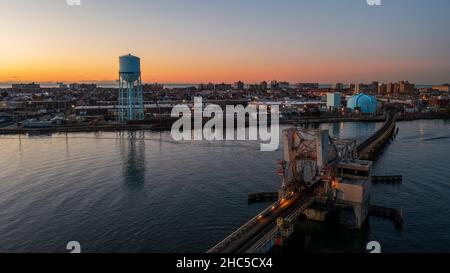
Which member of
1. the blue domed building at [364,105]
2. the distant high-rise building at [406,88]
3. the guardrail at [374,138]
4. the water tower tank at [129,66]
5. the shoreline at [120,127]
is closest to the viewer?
the guardrail at [374,138]

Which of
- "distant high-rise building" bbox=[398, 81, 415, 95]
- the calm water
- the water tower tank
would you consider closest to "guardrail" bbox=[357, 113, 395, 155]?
the calm water

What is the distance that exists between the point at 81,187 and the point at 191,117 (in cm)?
3571

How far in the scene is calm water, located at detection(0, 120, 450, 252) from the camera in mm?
13648

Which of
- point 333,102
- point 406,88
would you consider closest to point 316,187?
point 333,102

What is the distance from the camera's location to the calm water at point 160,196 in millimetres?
13648

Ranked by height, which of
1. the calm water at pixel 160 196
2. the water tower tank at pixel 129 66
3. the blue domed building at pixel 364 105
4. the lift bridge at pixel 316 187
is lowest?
the calm water at pixel 160 196

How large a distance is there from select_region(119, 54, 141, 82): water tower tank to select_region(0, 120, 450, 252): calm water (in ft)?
46.3

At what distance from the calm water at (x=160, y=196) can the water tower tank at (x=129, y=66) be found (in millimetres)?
14125

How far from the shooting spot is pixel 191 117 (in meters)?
54.9

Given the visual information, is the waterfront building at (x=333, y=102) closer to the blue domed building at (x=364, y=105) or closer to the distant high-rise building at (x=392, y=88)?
the blue domed building at (x=364, y=105)

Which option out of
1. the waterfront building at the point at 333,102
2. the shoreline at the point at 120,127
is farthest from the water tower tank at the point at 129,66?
the waterfront building at the point at 333,102

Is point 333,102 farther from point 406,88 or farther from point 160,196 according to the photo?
point 406,88

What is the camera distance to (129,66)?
44.2 meters

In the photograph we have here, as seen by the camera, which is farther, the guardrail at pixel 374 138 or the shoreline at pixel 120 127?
the shoreline at pixel 120 127
